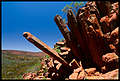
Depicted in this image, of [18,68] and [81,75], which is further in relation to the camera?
[18,68]

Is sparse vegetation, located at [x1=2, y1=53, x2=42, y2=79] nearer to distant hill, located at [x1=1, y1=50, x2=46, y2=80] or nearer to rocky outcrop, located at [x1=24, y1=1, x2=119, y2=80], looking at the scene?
distant hill, located at [x1=1, y1=50, x2=46, y2=80]

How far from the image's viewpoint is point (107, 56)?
33.1 feet

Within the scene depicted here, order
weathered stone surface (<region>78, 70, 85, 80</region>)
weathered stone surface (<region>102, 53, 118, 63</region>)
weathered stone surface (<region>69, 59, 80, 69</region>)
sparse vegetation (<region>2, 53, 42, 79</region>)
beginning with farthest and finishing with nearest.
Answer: sparse vegetation (<region>2, 53, 42, 79</region>), weathered stone surface (<region>69, 59, 80, 69</region>), weathered stone surface (<region>78, 70, 85, 80</region>), weathered stone surface (<region>102, 53, 118, 63</region>)

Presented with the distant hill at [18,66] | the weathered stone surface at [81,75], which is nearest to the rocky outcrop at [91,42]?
the weathered stone surface at [81,75]

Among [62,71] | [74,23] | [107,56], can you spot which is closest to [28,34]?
[74,23]

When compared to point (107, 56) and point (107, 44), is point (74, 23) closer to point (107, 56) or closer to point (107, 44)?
point (107, 44)

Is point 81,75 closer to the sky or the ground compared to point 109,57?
closer to the ground

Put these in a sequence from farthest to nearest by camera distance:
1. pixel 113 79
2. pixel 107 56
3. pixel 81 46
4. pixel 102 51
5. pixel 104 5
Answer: pixel 81 46 → pixel 104 5 → pixel 102 51 → pixel 107 56 → pixel 113 79

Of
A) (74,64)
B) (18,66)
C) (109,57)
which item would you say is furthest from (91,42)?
(18,66)

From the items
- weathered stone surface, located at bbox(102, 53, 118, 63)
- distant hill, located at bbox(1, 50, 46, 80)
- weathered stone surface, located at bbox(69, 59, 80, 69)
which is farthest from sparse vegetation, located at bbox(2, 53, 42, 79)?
weathered stone surface, located at bbox(102, 53, 118, 63)

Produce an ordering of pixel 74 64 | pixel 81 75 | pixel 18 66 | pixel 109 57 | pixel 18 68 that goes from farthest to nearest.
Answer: pixel 18 66, pixel 18 68, pixel 74 64, pixel 81 75, pixel 109 57

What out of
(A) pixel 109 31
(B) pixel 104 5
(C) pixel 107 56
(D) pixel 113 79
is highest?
(B) pixel 104 5

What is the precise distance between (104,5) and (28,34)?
10.0 meters

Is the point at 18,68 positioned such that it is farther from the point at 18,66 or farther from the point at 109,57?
the point at 109,57
